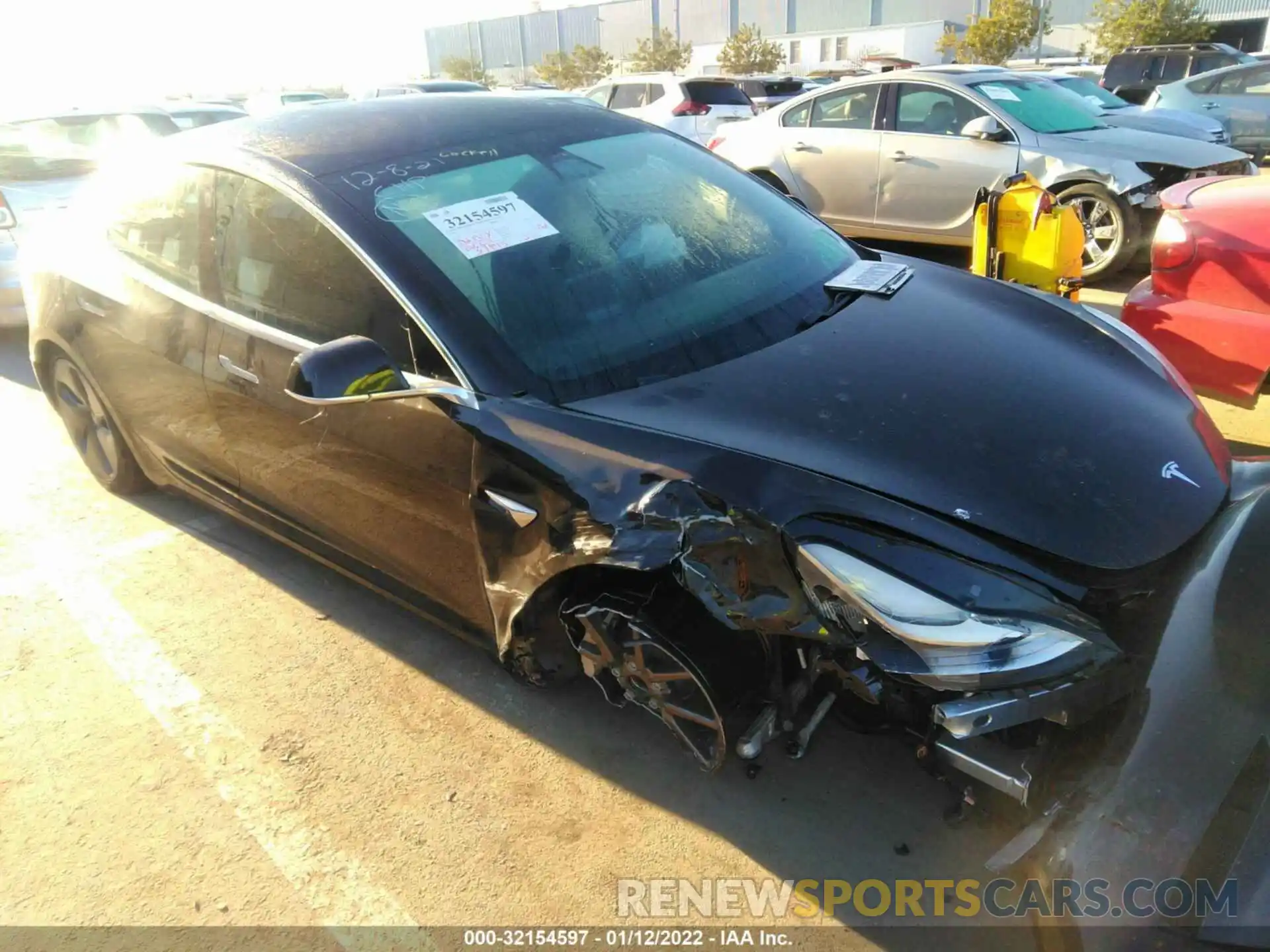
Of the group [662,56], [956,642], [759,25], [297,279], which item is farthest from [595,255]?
[759,25]

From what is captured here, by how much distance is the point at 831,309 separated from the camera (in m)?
2.63

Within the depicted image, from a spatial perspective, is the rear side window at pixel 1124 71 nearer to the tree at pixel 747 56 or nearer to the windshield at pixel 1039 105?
the windshield at pixel 1039 105

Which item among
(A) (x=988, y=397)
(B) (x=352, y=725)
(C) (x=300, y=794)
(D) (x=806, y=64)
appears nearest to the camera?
(A) (x=988, y=397)

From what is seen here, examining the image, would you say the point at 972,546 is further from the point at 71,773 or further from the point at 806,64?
the point at 806,64

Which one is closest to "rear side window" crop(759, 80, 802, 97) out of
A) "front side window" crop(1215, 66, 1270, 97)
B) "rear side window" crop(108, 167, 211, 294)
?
"front side window" crop(1215, 66, 1270, 97)

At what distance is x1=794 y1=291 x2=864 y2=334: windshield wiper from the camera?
252cm

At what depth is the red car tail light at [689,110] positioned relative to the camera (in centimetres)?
1270

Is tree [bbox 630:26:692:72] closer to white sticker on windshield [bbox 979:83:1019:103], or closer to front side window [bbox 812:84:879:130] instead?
front side window [bbox 812:84:879:130]

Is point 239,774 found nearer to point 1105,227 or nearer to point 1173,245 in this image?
point 1173,245

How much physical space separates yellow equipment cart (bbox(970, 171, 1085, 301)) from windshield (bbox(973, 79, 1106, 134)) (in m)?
2.85

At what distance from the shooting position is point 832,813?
224 centimetres

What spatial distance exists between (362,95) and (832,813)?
18928 millimetres

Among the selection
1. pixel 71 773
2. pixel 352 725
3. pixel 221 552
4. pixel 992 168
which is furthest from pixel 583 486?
pixel 992 168

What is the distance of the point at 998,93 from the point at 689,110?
6559 millimetres
